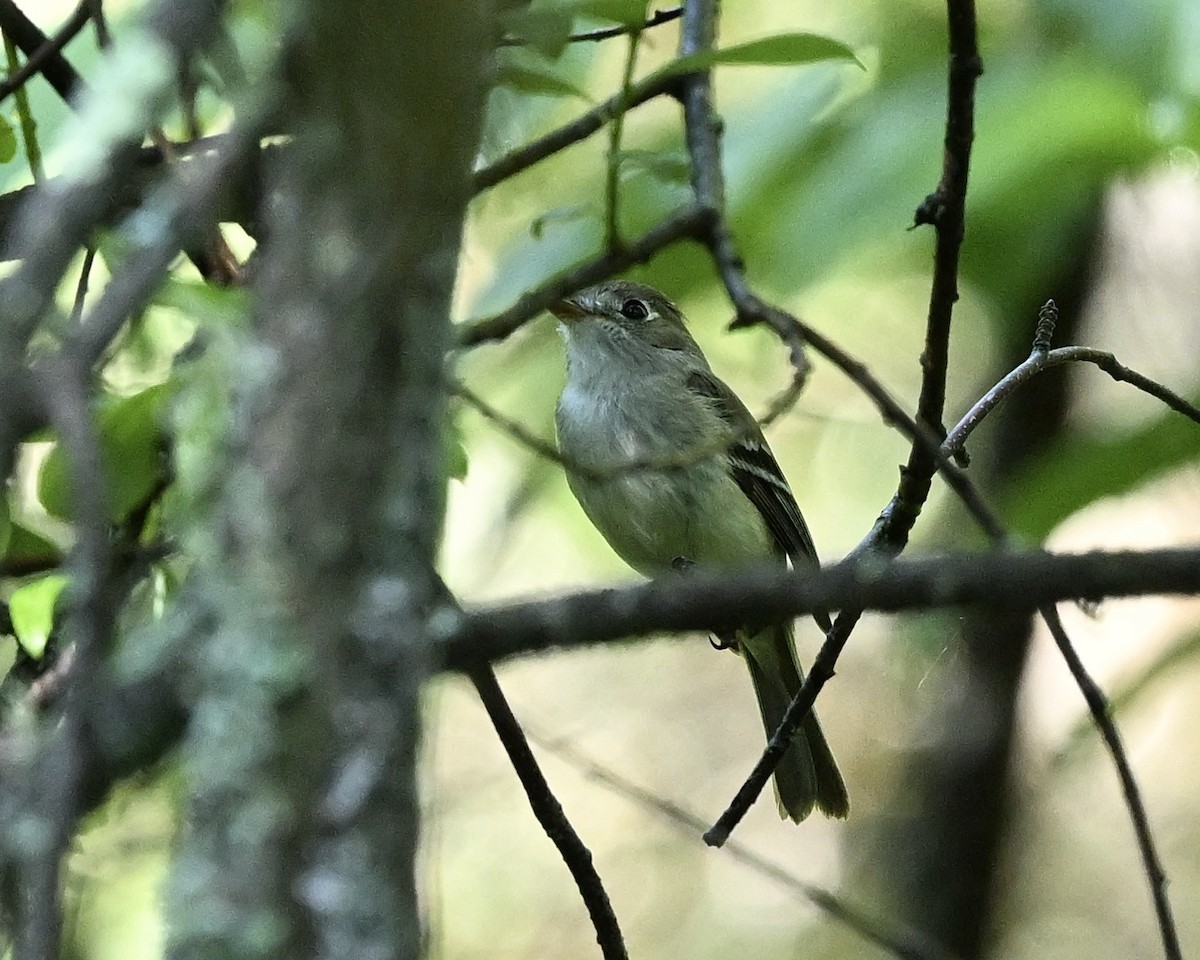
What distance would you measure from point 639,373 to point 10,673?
8.13 ft

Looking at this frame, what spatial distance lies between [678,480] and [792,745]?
0.83 meters

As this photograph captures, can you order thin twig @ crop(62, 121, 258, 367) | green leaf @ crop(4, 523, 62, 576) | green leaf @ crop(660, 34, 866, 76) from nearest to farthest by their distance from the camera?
thin twig @ crop(62, 121, 258, 367) → green leaf @ crop(660, 34, 866, 76) → green leaf @ crop(4, 523, 62, 576)

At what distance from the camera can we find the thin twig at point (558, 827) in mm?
2148

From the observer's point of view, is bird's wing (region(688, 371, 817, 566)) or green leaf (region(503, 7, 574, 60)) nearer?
green leaf (region(503, 7, 574, 60))

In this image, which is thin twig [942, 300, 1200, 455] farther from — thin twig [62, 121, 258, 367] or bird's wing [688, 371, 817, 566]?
bird's wing [688, 371, 817, 566]

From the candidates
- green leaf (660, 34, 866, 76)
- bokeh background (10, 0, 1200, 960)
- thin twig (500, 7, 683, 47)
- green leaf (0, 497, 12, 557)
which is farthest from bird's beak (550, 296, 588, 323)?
green leaf (660, 34, 866, 76)

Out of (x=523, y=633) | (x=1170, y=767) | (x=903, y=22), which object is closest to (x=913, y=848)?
(x=1170, y=767)

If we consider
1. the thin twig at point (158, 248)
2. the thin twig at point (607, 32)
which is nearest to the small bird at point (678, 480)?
the thin twig at point (607, 32)

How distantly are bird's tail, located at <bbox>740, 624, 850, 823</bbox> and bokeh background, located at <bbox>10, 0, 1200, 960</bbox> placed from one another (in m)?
0.37

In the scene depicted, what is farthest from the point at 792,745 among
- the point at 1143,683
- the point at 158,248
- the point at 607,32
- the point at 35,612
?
the point at 158,248

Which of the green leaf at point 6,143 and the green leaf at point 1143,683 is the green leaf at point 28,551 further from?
the green leaf at point 1143,683

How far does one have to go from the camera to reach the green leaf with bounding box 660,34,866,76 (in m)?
1.80

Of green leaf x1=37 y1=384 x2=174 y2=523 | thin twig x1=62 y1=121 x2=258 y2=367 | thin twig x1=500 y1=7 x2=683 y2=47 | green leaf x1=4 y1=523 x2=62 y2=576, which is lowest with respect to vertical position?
green leaf x1=4 y1=523 x2=62 y2=576

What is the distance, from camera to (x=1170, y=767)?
7180mm
